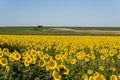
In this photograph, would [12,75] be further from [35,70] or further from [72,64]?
[72,64]

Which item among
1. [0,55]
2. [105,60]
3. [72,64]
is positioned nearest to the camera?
[0,55]

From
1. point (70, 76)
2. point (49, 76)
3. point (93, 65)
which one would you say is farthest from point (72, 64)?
point (49, 76)

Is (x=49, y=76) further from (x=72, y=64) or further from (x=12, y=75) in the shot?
(x=72, y=64)

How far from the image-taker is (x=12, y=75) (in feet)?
19.5

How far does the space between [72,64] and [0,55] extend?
1.91 meters

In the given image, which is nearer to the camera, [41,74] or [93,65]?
[41,74]

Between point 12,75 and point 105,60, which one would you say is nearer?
point 12,75

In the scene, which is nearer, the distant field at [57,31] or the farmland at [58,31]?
the distant field at [57,31]

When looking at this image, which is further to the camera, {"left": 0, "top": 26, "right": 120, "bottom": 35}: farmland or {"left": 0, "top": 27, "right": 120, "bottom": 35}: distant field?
{"left": 0, "top": 26, "right": 120, "bottom": 35}: farmland

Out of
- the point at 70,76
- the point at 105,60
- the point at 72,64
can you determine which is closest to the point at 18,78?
the point at 70,76

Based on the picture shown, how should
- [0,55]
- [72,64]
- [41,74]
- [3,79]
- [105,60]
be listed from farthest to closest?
[105,60]
[72,64]
[0,55]
[41,74]
[3,79]

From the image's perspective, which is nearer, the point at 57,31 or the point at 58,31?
the point at 58,31

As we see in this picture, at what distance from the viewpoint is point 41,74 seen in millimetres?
6094

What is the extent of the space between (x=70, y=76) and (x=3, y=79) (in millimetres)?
1279
